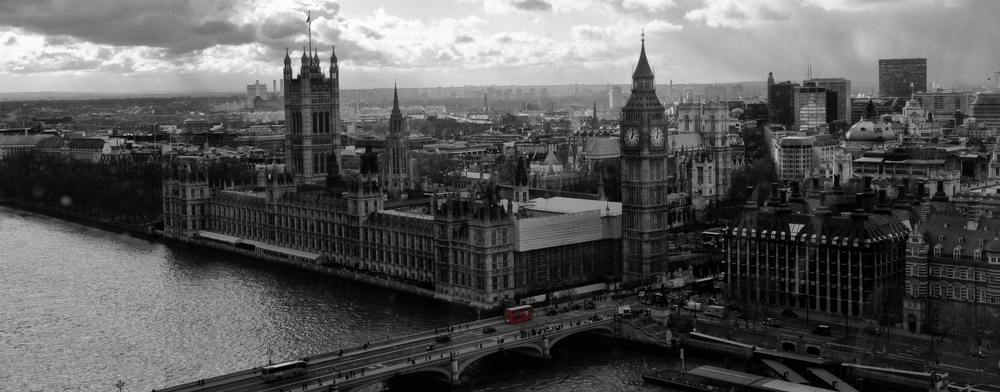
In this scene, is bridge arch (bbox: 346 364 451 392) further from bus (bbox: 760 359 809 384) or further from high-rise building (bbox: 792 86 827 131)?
high-rise building (bbox: 792 86 827 131)

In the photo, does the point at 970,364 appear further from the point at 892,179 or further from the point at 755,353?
the point at 892,179

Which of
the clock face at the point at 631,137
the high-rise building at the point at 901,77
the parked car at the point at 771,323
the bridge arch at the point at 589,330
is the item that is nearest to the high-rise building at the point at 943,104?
the high-rise building at the point at 901,77

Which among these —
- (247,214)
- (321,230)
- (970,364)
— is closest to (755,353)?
(970,364)

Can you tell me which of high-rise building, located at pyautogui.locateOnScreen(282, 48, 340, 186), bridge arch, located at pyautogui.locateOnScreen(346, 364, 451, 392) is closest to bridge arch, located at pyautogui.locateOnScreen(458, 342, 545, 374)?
bridge arch, located at pyautogui.locateOnScreen(346, 364, 451, 392)

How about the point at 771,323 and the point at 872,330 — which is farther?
the point at 771,323

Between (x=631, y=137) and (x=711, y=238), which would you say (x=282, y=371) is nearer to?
(x=631, y=137)

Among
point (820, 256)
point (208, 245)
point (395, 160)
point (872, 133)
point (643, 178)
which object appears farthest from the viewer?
point (872, 133)

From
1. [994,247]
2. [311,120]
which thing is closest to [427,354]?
[994,247]
